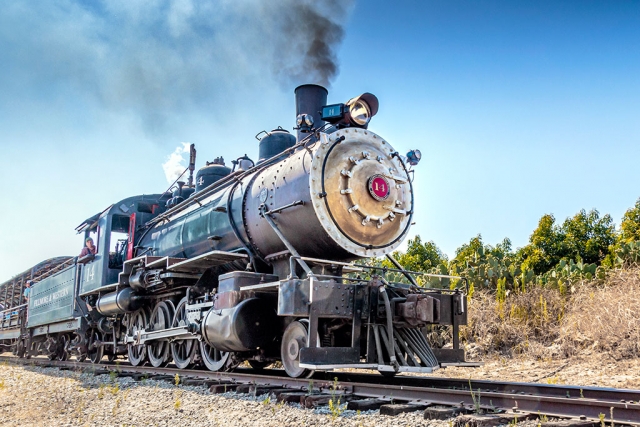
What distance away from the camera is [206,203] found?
8.81m

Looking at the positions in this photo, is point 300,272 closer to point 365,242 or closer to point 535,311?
point 365,242

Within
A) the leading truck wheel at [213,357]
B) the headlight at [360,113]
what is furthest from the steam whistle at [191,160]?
the headlight at [360,113]

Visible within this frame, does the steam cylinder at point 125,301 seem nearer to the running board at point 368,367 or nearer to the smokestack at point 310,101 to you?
the smokestack at point 310,101

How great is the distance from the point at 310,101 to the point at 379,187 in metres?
1.77

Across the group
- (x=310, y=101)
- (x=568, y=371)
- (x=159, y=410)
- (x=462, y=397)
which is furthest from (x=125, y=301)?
(x=568, y=371)

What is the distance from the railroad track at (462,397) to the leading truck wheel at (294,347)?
14.4 inches

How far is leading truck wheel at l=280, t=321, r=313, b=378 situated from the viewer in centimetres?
611

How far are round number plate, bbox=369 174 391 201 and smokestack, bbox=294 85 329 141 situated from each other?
142cm

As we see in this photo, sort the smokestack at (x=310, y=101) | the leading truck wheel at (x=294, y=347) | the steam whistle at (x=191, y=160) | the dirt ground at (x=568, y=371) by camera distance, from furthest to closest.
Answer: the steam whistle at (x=191, y=160)
the smokestack at (x=310, y=101)
the dirt ground at (x=568, y=371)
the leading truck wheel at (x=294, y=347)

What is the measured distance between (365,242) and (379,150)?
1.28 meters

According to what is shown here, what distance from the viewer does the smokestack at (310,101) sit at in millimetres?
7727

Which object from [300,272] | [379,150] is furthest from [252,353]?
[379,150]

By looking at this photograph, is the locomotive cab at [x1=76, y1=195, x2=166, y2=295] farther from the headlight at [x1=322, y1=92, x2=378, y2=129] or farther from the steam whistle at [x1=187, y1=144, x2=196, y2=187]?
the headlight at [x1=322, y1=92, x2=378, y2=129]

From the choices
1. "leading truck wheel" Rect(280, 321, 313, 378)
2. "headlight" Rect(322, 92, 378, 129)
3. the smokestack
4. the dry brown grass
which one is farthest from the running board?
the dry brown grass
